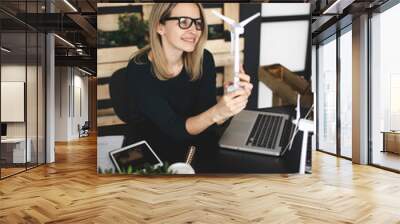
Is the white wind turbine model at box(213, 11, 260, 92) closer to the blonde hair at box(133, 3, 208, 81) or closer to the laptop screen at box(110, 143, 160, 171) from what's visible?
the blonde hair at box(133, 3, 208, 81)

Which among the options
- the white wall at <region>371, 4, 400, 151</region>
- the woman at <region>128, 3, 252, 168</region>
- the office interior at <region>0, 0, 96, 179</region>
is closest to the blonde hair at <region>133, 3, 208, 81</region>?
the woman at <region>128, 3, 252, 168</region>

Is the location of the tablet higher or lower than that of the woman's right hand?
lower

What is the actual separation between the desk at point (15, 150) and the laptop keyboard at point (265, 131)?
374 cm

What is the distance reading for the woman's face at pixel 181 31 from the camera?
6195 millimetres

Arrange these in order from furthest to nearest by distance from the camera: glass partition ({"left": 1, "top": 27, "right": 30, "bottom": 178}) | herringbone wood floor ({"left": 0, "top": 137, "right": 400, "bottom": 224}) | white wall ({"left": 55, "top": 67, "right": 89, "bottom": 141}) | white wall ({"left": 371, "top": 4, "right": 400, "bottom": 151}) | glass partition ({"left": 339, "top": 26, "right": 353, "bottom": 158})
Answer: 1. white wall ({"left": 55, "top": 67, "right": 89, "bottom": 141})
2. glass partition ({"left": 339, "top": 26, "right": 353, "bottom": 158})
3. white wall ({"left": 371, "top": 4, "right": 400, "bottom": 151})
4. glass partition ({"left": 1, "top": 27, "right": 30, "bottom": 178})
5. herringbone wood floor ({"left": 0, "top": 137, "right": 400, "bottom": 224})

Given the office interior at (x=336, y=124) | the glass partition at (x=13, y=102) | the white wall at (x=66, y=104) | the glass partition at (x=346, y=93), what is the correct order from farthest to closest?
the white wall at (x=66, y=104) → the glass partition at (x=346, y=93) → the glass partition at (x=13, y=102) → the office interior at (x=336, y=124)

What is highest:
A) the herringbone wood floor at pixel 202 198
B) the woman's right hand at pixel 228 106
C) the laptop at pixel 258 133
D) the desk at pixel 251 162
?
the woman's right hand at pixel 228 106

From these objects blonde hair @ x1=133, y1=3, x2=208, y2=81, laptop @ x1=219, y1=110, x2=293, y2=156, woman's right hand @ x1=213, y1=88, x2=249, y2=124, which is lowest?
laptop @ x1=219, y1=110, x2=293, y2=156

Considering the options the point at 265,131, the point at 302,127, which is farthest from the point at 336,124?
the point at 265,131

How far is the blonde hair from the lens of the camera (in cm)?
622

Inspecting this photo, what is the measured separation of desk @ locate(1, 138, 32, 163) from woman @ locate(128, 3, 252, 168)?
192 centimetres

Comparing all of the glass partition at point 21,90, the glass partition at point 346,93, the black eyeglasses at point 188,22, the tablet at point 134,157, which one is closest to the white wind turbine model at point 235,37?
the black eyeglasses at point 188,22

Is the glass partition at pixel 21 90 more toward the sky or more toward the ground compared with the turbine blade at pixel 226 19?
more toward the ground

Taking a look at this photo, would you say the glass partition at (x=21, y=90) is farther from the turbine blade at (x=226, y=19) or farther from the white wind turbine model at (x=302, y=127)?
the white wind turbine model at (x=302, y=127)
